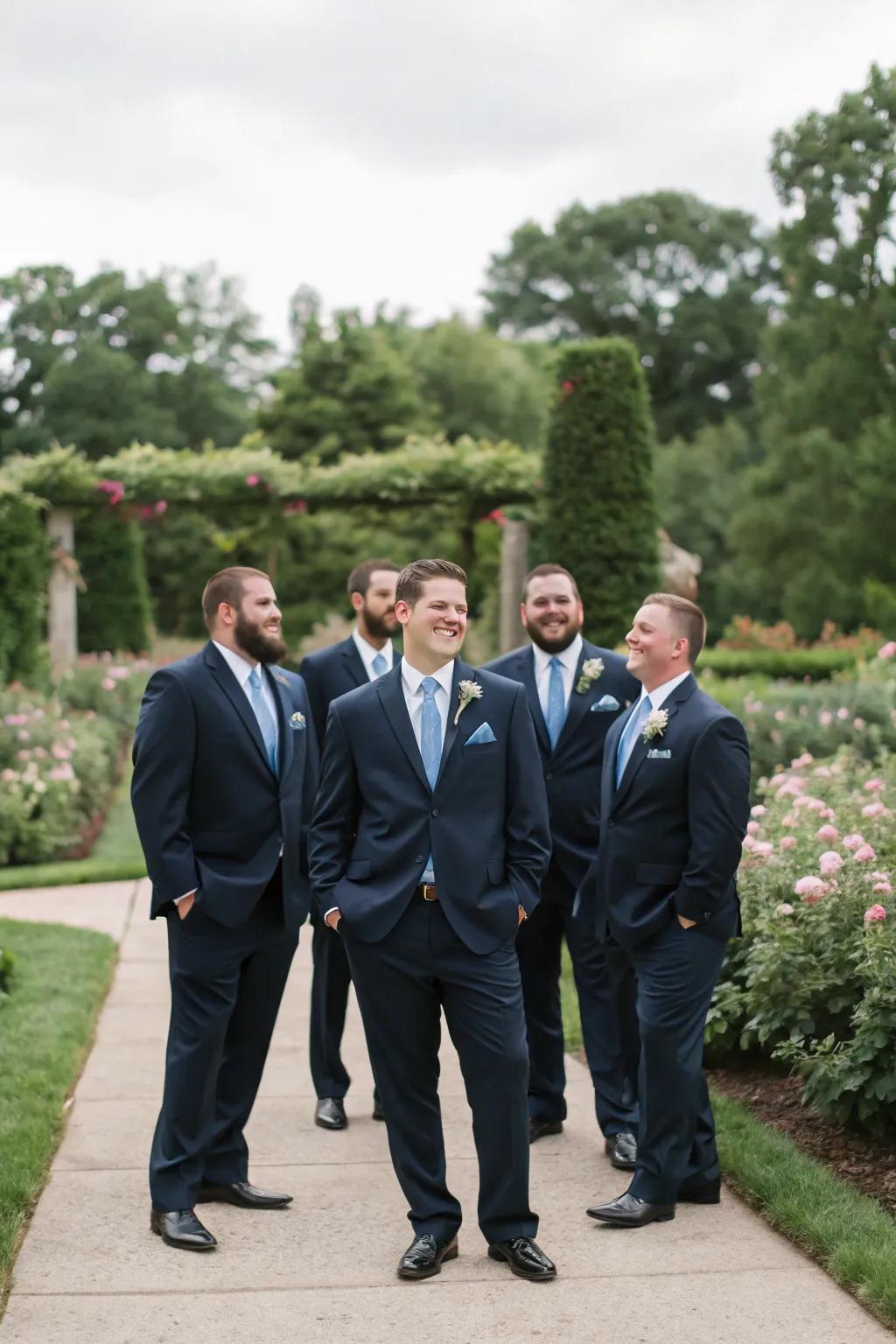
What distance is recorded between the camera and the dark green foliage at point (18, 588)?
44.4 feet

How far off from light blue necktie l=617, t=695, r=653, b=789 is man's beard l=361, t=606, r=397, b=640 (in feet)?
4.83

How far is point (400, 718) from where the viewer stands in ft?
13.5

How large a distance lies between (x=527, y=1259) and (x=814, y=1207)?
917mm

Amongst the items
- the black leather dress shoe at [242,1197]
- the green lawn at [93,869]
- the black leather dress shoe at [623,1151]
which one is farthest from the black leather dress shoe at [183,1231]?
the green lawn at [93,869]

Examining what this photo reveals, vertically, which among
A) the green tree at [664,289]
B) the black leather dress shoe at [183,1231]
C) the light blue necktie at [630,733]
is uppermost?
the green tree at [664,289]

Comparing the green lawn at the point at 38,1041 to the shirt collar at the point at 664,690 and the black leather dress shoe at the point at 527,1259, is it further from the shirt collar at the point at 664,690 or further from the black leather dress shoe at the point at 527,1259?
the shirt collar at the point at 664,690

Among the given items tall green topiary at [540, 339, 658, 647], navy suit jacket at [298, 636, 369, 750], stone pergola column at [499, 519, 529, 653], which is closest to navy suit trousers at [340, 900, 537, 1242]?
navy suit jacket at [298, 636, 369, 750]

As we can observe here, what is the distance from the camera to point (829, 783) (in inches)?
279

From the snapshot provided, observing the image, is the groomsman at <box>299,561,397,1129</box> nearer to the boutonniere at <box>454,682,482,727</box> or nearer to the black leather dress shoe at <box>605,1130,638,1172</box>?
the black leather dress shoe at <box>605,1130,638,1172</box>

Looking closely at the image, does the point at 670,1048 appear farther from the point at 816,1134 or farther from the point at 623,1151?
the point at 816,1134

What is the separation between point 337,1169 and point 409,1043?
3.88 feet

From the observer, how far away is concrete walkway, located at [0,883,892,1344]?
12.1ft

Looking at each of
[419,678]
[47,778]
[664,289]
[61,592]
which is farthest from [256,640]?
[664,289]

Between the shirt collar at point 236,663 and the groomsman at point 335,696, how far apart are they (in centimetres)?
117
